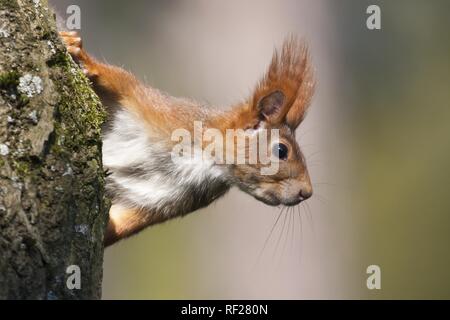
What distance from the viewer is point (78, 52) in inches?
145

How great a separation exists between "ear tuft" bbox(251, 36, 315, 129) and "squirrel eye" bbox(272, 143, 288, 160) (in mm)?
133

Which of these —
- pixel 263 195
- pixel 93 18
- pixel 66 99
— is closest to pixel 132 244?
pixel 93 18

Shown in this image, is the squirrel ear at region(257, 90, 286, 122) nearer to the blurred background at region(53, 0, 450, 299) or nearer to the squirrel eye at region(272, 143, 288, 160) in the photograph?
the squirrel eye at region(272, 143, 288, 160)

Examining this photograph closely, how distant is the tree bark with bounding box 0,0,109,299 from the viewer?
253 cm

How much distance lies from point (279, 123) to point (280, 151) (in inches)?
6.1

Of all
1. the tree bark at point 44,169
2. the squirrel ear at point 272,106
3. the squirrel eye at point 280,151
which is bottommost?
the tree bark at point 44,169

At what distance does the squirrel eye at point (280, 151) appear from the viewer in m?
4.37

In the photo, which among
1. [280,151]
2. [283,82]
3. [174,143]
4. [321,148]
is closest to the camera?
[174,143]

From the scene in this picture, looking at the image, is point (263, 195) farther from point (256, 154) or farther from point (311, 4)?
point (311, 4)

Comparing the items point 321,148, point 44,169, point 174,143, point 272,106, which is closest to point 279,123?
point 272,106

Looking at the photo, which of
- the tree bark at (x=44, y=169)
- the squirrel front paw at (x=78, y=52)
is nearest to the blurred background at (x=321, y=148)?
the squirrel front paw at (x=78, y=52)

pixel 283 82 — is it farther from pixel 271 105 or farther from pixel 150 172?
pixel 150 172

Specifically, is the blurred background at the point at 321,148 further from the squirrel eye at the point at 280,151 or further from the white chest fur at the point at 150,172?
the white chest fur at the point at 150,172

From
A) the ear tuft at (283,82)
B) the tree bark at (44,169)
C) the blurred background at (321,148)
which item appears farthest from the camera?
the blurred background at (321,148)
